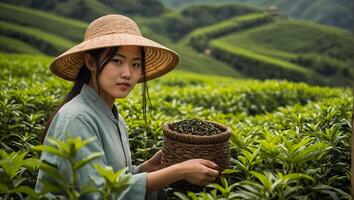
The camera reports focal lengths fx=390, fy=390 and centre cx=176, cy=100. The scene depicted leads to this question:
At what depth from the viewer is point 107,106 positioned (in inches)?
89.5

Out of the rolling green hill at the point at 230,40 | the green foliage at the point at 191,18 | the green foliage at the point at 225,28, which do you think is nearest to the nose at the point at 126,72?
the rolling green hill at the point at 230,40

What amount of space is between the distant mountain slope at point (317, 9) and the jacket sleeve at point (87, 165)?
125 metres

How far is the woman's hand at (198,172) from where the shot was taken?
6.20ft

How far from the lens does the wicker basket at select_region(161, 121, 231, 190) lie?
199 cm

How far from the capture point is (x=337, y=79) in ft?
171

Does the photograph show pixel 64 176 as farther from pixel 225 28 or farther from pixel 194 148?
pixel 225 28

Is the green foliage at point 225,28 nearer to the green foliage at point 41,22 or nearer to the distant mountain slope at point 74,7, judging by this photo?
the distant mountain slope at point 74,7

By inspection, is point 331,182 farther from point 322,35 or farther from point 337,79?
point 322,35

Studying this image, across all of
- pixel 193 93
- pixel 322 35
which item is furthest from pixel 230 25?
pixel 193 93

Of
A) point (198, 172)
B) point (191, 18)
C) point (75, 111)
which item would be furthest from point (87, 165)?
point (191, 18)

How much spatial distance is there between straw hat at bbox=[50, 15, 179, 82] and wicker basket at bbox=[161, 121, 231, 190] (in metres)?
0.53

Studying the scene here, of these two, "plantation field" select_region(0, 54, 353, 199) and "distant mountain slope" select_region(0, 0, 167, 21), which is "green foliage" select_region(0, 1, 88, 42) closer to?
"distant mountain slope" select_region(0, 0, 167, 21)

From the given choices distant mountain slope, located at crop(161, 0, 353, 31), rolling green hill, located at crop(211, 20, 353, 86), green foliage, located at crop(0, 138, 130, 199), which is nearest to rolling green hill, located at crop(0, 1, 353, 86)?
rolling green hill, located at crop(211, 20, 353, 86)

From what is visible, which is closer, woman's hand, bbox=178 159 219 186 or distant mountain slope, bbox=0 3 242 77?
woman's hand, bbox=178 159 219 186
